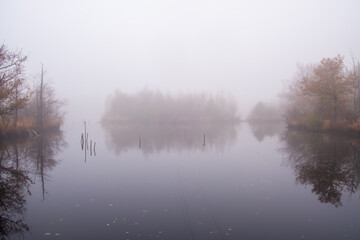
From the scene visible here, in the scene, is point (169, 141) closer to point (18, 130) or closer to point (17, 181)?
point (17, 181)

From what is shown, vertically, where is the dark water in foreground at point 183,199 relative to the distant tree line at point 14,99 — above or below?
below

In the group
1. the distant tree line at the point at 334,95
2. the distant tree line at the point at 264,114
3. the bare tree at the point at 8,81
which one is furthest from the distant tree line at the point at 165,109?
the bare tree at the point at 8,81

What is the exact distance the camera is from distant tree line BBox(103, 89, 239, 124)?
94.0 metres

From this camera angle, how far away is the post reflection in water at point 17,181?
761 centimetres

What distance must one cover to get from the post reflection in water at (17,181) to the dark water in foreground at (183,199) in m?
0.04

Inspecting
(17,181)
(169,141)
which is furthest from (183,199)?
(169,141)

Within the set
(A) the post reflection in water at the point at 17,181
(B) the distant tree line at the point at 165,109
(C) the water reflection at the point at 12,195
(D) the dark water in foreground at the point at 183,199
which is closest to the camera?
(D) the dark water in foreground at the point at 183,199

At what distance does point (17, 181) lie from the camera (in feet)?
40.5

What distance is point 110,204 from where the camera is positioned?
9336 millimetres

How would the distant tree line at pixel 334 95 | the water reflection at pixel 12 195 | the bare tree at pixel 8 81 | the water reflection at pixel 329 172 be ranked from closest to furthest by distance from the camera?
the water reflection at pixel 12 195 < the water reflection at pixel 329 172 < the bare tree at pixel 8 81 < the distant tree line at pixel 334 95

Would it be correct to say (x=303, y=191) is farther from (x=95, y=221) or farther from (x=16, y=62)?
(x=16, y=62)

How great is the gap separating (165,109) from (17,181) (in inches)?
3296

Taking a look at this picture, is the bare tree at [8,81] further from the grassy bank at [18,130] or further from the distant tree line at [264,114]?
the distant tree line at [264,114]

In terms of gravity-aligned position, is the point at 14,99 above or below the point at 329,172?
above
